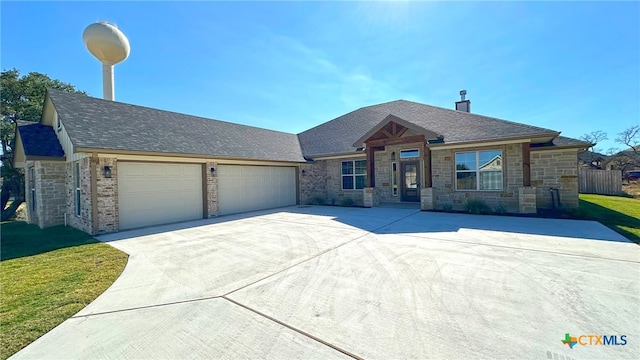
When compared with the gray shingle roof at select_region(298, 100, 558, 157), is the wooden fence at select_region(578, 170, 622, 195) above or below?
below

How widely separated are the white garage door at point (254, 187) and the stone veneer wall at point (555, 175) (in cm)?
1216

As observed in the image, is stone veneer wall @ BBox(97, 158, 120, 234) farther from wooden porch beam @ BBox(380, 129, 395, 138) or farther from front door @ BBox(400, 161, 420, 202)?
front door @ BBox(400, 161, 420, 202)

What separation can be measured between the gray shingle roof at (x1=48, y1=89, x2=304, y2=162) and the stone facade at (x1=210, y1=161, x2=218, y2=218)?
2.24ft

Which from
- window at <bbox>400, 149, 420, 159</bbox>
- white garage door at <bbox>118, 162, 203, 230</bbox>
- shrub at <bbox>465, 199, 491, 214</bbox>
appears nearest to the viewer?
white garage door at <bbox>118, 162, 203, 230</bbox>

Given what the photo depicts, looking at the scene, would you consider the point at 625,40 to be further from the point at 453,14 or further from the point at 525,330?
the point at 525,330

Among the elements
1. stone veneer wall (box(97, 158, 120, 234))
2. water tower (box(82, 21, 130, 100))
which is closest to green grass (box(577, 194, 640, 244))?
stone veneer wall (box(97, 158, 120, 234))

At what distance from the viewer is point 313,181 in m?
17.0

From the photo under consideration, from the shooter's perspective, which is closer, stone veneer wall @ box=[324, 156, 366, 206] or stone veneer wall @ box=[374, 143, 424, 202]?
stone veneer wall @ box=[374, 143, 424, 202]

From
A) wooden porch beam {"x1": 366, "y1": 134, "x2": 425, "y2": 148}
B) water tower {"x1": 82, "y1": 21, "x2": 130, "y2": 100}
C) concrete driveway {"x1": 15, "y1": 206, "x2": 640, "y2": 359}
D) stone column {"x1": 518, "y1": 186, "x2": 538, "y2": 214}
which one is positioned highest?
water tower {"x1": 82, "y1": 21, "x2": 130, "y2": 100}

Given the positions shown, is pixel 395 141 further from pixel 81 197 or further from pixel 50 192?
pixel 50 192

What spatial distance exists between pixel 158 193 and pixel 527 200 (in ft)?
47.9

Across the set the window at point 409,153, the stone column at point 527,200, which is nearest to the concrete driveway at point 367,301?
the stone column at point 527,200

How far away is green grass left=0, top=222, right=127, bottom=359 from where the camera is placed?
3219mm

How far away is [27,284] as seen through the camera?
4566 millimetres
